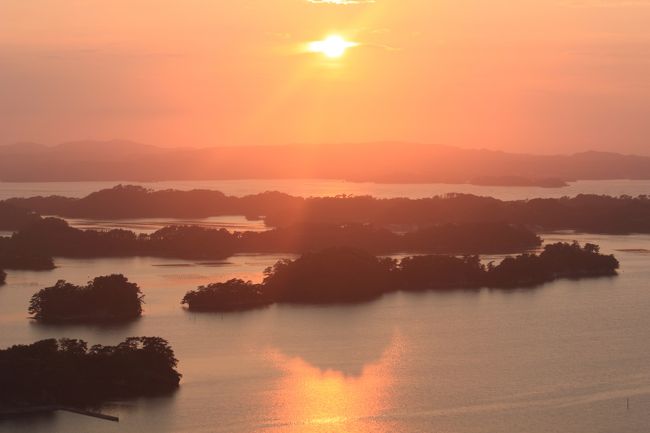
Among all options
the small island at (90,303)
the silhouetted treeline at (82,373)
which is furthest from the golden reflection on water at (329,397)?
the small island at (90,303)

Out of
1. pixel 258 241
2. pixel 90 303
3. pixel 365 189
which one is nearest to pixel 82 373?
pixel 90 303

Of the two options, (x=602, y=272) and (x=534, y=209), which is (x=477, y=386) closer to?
(x=602, y=272)

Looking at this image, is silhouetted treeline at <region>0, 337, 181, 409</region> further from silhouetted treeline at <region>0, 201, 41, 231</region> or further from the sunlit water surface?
the sunlit water surface

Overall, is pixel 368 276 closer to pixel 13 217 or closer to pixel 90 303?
pixel 90 303

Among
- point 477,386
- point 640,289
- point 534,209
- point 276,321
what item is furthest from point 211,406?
point 534,209

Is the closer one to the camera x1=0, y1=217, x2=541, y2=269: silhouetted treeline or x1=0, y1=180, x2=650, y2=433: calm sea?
x1=0, y1=180, x2=650, y2=433: calm sea

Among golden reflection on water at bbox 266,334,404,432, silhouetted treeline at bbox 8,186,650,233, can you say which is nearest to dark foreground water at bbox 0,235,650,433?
golden reflection on water at bbox 266,334,404,432

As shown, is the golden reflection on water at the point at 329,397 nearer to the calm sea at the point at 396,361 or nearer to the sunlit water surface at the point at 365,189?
the calm sea at the point at 396,361
